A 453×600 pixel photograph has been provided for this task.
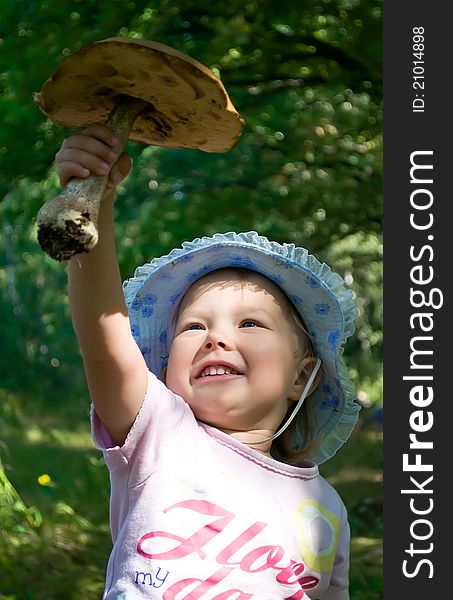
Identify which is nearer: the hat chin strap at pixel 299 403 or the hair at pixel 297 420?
the hat chin strap at pixel 299 403

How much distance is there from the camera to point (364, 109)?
6.43m

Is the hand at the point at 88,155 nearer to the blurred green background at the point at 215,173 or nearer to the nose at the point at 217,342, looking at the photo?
the nose at the point at 217,342

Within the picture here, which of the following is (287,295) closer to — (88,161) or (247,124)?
(88,161)

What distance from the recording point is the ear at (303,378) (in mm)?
2184

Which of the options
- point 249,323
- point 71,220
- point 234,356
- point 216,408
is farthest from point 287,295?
point 71,220

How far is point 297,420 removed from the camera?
7.57 feet

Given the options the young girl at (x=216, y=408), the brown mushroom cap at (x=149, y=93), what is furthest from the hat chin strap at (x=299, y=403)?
the brown mushroom cap at (x=149, y=93)

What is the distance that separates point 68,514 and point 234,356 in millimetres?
4514

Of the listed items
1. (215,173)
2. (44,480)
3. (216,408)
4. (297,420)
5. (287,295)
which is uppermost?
(215,173)

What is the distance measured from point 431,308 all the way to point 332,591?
4.31 ft

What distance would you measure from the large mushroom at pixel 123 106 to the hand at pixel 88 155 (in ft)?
0.05

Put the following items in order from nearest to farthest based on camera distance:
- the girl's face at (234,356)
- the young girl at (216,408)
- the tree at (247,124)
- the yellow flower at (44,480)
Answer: the young girl at (216,408)
the girl's face at (234,356)
the tree at (247,124)
the yellow flower at (44,480)

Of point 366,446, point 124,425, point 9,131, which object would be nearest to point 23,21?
point 9,131

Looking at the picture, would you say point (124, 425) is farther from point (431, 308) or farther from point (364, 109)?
point (364, 109)
